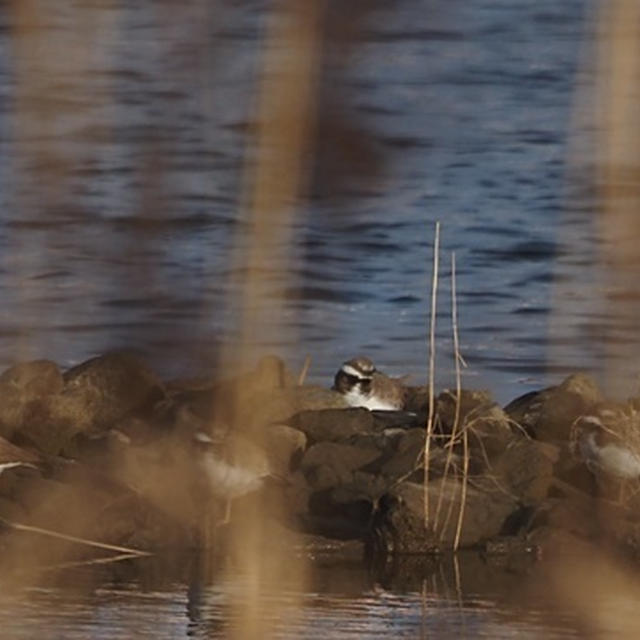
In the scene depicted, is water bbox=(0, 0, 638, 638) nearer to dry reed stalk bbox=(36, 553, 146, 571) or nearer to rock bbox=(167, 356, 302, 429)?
rock bbox=(167, 356, 302, 429)

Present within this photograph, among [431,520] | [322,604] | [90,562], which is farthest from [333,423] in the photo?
[322,604]

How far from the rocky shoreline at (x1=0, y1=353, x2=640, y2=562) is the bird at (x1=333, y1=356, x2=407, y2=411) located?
2.2 inches

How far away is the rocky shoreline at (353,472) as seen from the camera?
6.52 meters

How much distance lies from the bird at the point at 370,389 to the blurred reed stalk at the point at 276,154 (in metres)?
5.76

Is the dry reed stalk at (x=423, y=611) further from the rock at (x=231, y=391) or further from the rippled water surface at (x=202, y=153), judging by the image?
the rippled water surface at (x=202, y=153)

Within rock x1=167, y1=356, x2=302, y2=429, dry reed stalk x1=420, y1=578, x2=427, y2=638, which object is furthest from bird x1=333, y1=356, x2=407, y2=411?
rock x1=167, y1=356, x2=302, y2=429

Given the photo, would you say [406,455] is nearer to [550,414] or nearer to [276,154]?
[550,414]

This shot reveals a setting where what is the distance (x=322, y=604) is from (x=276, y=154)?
4.23 m

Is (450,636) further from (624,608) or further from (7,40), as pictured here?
(7,40)

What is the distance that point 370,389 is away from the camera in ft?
26.3

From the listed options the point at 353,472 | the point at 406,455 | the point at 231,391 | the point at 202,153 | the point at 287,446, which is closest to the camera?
the point at 202,153

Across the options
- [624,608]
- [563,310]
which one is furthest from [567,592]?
[563,310]

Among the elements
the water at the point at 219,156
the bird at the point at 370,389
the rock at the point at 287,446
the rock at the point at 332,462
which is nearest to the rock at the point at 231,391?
the water at the point at 219,156

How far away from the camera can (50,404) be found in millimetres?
7930
